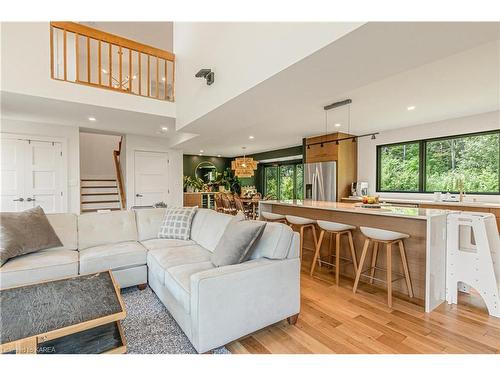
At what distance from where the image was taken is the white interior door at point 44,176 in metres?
4.45

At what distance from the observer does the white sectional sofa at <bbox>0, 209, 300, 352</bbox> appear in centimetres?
169

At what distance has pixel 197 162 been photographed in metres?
10.4

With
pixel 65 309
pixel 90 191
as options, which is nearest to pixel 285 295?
pixel 65 309

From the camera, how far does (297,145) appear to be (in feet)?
24.7

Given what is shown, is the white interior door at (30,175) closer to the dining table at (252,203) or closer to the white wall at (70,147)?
the white wall at (70,147)

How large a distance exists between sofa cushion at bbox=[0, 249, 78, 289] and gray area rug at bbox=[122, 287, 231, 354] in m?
0.66

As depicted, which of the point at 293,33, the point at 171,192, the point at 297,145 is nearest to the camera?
the point at 293,33

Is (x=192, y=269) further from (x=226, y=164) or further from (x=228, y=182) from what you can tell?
(x=226, y=164)

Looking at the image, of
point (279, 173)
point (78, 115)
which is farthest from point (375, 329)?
point (279, 173)

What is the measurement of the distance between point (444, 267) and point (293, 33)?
2.72 metres

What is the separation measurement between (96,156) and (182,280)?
7262mm

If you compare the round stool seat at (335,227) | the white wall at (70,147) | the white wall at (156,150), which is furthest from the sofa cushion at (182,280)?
the white wall at (156,150)
